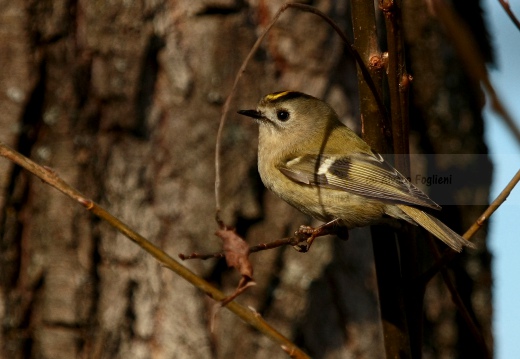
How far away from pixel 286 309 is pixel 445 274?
1557mm

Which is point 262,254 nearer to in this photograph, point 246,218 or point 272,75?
point 246,218

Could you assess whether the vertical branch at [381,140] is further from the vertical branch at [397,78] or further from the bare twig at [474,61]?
the bare twig at [474,61]

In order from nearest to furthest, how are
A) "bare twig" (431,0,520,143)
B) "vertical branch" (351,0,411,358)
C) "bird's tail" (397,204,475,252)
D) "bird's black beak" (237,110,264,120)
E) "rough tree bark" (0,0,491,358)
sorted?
"bare twig" (431,0,520,143) → "vertical branch" (351,0,411,358) → "bird's tail" (397,204,475,252) → "bird's black beak" (237,110,264,120) → "rough tree bark" (0,0,491,358)

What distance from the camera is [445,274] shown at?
4.62 ft

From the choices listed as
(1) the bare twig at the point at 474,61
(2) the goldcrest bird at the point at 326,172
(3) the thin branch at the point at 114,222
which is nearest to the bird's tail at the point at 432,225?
(2) the goldcrest bird at the point at 326,172

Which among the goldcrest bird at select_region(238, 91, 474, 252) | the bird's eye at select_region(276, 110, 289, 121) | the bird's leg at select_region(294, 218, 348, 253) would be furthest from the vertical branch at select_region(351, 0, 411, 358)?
the bird's eye at select_region(276, 110, 289, 121)

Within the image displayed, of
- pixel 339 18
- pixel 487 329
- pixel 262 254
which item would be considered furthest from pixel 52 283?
pixel 487 329

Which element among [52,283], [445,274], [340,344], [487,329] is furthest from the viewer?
[487,329]

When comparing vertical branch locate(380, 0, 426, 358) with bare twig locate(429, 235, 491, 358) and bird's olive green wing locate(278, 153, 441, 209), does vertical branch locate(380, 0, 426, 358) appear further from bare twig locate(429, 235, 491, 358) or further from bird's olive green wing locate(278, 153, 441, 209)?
bird's olive green wing locate(278, 153, 441, 209)

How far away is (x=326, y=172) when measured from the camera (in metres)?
2.56

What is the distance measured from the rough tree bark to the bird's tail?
2.38 feet

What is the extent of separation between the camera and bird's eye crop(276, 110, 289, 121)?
2864 mm

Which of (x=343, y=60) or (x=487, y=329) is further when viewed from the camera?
(x=487, y=329)

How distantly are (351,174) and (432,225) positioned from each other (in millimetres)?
426
